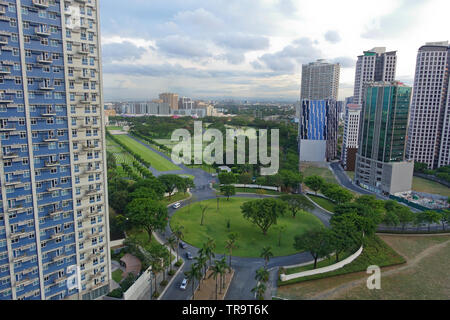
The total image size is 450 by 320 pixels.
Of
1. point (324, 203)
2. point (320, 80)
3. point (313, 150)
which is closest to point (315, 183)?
point (324, 203)

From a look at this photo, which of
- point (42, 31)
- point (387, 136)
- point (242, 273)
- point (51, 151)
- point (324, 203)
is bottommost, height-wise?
point (242, 273)

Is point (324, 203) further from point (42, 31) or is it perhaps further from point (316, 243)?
point (42, 31)

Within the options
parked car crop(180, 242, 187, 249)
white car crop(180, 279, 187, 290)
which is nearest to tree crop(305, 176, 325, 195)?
parked car crop(180, 242, 187, 249)

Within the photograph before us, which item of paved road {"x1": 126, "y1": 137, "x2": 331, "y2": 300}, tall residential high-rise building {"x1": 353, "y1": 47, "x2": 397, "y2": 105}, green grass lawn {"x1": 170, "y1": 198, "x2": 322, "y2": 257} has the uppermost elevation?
tall residential high-rise building {"x1": 353, "y1": 47, "x2": 397, "y2": 105}

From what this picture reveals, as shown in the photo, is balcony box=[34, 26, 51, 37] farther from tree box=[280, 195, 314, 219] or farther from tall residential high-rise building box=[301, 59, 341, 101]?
tall residential high-rise building box=[301, 59, 341, 101]

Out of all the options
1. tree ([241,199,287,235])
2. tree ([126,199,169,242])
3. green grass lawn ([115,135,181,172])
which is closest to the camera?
tree ([126,199,169,242])

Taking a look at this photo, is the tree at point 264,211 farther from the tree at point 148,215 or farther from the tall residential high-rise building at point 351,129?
the tall residential high-rise building at point 351,129
